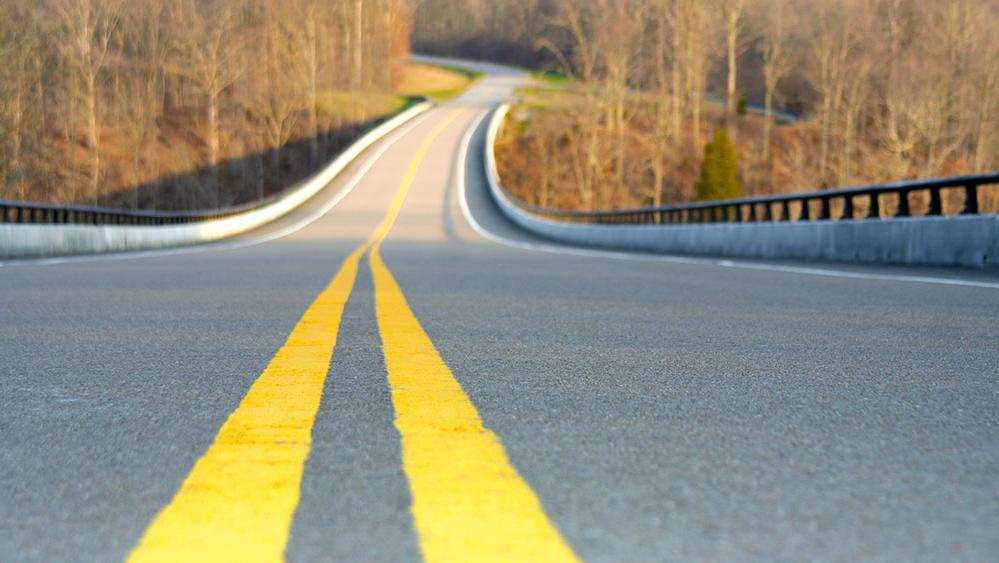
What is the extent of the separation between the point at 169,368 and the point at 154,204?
74798mm

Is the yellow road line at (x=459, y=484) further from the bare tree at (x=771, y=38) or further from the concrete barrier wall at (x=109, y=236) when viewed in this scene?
the bare tree at (x=771, y=38)

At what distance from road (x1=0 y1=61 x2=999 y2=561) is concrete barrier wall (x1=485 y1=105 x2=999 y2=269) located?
19.3 feet

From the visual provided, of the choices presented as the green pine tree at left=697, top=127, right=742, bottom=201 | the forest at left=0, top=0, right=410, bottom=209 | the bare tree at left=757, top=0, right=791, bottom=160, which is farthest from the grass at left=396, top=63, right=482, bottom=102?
the green pine tree at left=697, top=127, right=742, bottom=201

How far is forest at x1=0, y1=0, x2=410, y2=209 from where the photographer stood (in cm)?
6875

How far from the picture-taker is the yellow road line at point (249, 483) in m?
2.37

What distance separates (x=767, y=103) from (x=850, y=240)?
64556 millimetres

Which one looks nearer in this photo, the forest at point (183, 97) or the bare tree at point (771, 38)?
the forest at point (183, 97)

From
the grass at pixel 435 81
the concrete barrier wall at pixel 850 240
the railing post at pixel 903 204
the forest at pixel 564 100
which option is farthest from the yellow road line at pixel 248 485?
the grass at pixel 435 81

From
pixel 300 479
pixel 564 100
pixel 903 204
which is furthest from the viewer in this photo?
pixel 564 100

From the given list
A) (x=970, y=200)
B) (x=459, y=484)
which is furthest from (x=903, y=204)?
(x=459, y=484)

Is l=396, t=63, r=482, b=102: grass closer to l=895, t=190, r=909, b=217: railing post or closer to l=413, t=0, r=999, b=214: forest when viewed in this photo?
l=413, t=0, r=999, b=214: forest

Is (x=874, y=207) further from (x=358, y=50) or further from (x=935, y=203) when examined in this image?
(x=358, y=50)

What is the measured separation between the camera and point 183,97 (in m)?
93.8

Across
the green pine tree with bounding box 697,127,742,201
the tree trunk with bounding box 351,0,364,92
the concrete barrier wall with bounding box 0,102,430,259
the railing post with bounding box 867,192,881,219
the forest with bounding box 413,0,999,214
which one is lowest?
the concrete barrier wall with bounding box 0,102,430,259
